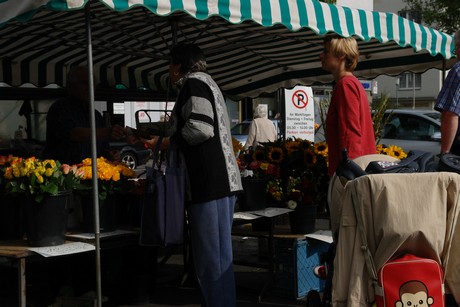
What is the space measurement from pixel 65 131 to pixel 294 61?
11.7 ft

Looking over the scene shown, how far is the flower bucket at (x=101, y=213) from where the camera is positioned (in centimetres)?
447

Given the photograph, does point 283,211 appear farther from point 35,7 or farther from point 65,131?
point 35,7

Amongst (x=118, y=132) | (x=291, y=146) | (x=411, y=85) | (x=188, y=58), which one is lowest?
(x=291, y=146)

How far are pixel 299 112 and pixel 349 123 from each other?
854 cm

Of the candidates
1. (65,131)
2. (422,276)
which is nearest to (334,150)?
(422,276)

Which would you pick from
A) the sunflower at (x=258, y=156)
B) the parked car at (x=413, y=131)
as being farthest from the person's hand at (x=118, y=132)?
the parked car at (x=413, y=131)

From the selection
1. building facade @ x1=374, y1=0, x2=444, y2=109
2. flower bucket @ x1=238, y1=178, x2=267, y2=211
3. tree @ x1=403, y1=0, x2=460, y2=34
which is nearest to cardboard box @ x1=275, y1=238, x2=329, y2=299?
flower bucket @ x1=238, y1=178, x2=267, y2=211

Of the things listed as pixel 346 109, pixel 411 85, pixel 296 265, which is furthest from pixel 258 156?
pixel 411 85

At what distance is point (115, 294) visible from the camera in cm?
518

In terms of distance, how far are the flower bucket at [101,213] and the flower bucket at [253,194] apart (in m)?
1.15

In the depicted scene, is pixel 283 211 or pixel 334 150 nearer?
pixel 334 150

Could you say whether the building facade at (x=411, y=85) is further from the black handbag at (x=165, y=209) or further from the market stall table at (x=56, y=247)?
the black handbag at (x=165, y=209)

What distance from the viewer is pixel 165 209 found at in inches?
165

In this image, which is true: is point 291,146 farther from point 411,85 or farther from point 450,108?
point 411,85
